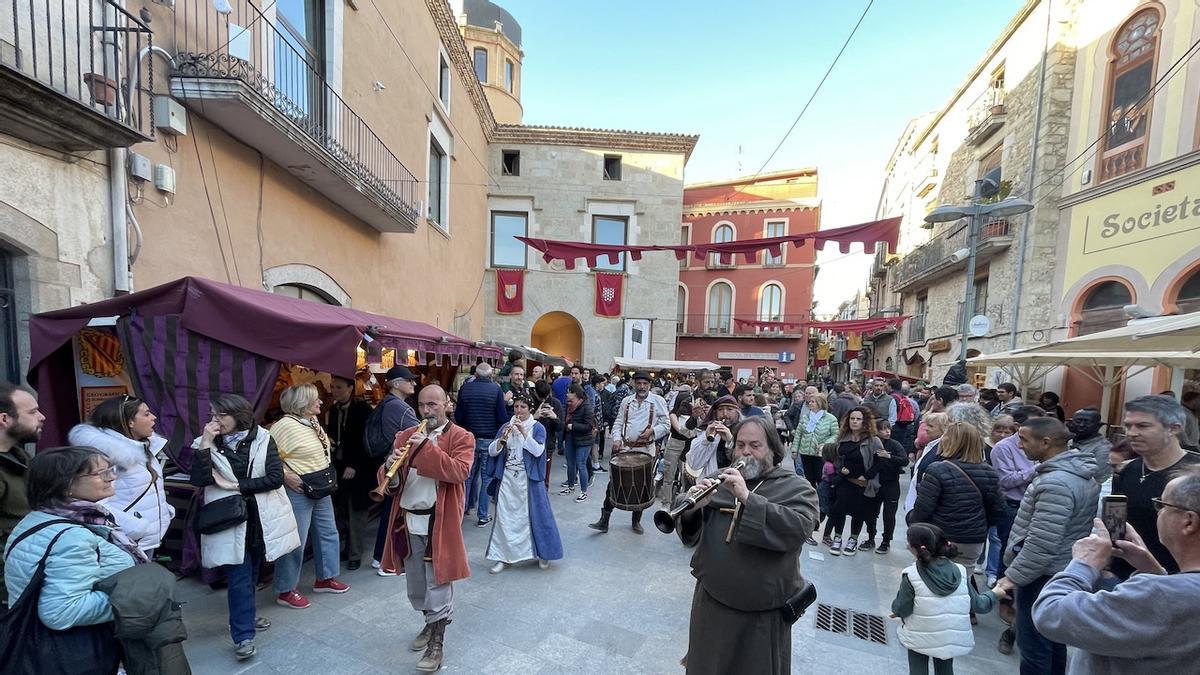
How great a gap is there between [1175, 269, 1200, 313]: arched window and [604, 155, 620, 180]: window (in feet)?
50.8

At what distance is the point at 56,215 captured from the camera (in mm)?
3879

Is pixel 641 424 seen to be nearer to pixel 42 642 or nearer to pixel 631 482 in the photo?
pixel 631 482

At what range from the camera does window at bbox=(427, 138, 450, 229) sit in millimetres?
12820

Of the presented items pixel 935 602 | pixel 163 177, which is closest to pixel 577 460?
pixel 935 602

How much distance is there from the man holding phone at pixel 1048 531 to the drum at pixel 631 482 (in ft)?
9.73

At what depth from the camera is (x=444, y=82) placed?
42.5 feet

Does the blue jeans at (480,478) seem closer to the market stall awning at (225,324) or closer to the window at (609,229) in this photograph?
the market stall awning at (225,324)

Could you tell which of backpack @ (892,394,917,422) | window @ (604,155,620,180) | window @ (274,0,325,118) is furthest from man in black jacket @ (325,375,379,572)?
window @ (604,155,620,180)

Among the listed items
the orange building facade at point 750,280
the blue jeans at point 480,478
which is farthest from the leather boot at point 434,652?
the orange building facade at point 750,280

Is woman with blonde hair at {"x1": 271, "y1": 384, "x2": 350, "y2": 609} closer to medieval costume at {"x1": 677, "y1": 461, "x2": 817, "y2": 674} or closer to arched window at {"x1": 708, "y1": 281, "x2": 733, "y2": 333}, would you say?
medieval costume at {"x1": 677, "y1": 461, "x2": 817, "y2": 674}

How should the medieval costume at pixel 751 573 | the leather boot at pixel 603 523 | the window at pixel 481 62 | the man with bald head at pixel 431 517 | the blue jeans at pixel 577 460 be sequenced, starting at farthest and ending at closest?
the window at pixel 481 62
the blue jeans at pixel 577 460
the leather boot at pixel 603 523
the man with bald head at pixel 431 517
the medieval costume at pixel 751 573

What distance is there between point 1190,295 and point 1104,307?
4.77ft

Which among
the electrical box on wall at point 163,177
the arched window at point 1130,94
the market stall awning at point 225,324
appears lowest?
the market stall awning at point 225,324

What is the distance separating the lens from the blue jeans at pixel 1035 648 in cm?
269
